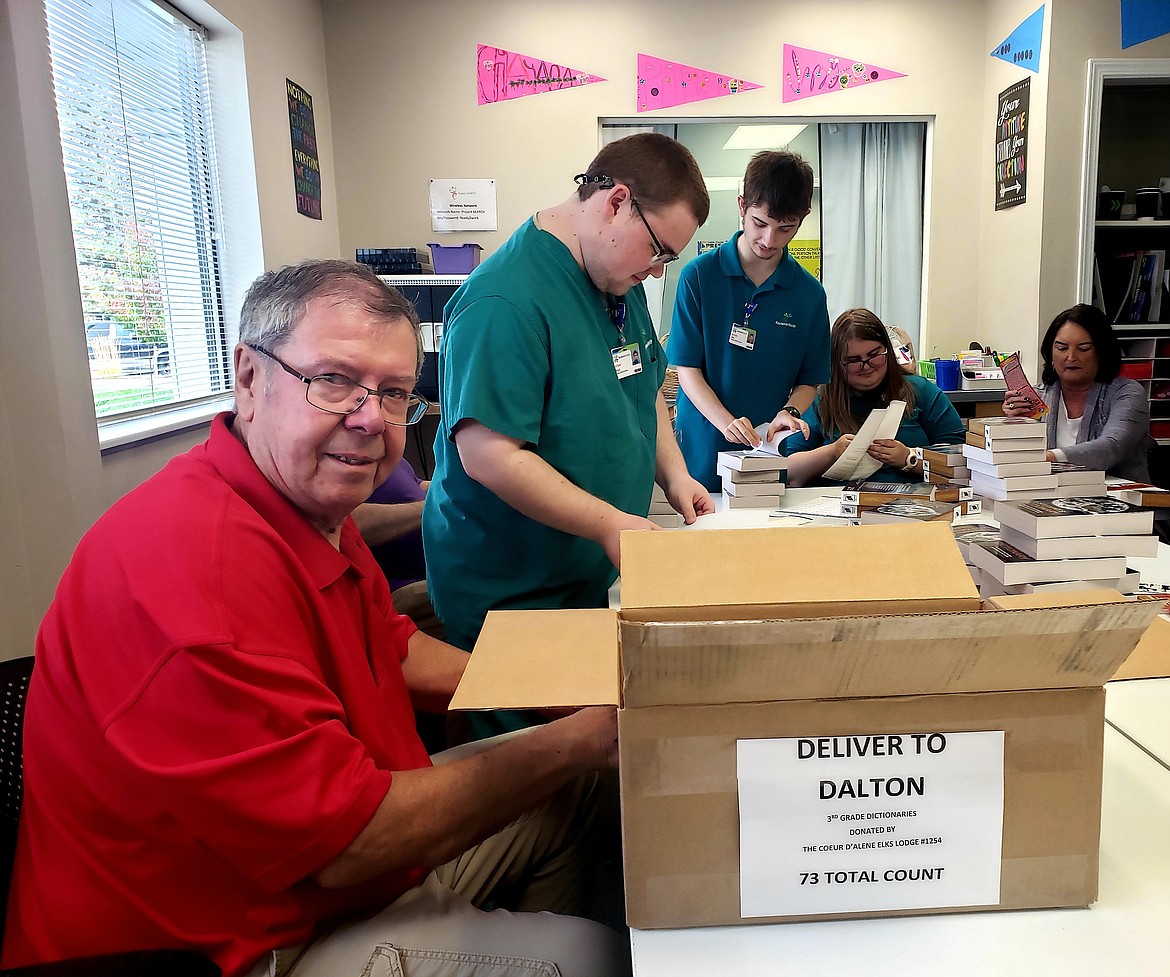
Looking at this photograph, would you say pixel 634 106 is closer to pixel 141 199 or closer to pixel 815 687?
pixel 141 199

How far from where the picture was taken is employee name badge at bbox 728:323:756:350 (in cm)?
282

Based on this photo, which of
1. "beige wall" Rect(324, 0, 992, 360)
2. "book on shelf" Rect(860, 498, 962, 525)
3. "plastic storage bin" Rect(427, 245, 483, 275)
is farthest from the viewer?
"beige wall" Rect(324, 0, 992, 360)

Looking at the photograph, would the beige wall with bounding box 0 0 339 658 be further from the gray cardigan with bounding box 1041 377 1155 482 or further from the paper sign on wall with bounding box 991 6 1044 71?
the paper sign on wall with bounding box 991 6 1044 71

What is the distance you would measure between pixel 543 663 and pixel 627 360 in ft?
3.15

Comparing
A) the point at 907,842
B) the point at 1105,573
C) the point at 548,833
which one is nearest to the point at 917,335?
the point at 1105,573

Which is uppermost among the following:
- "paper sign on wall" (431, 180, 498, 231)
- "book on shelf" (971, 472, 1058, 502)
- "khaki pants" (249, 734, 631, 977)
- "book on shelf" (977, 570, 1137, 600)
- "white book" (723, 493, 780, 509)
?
"paper sign on wall" (431, 180, 498, 231)

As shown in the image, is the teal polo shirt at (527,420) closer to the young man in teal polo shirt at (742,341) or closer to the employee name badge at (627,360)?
the employee name badge at (627,360)

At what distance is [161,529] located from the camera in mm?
792

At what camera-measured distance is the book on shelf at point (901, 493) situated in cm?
199

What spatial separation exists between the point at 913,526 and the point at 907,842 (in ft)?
0.88

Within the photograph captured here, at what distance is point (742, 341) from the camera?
2.83 meters

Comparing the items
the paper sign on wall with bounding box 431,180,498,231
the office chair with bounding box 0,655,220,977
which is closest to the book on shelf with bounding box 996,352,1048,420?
the office chair with bounding box 0,655,220,977

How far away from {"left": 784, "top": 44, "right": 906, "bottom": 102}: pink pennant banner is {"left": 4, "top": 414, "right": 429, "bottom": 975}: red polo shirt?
193 inches

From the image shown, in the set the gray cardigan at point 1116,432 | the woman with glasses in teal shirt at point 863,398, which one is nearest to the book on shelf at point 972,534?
the woman with glasses in teal shirt at point 863,398
